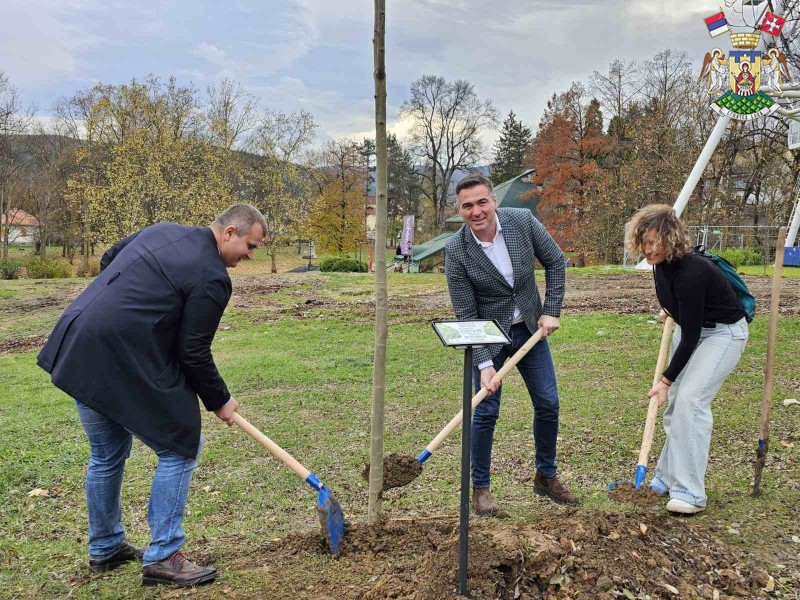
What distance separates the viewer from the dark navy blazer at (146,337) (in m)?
2.65

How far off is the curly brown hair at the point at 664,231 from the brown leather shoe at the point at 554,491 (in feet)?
5.37

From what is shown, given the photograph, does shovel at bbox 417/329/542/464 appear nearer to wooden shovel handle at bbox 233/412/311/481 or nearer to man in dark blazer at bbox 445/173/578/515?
man in dark blazer at bbox 445/173/578/515

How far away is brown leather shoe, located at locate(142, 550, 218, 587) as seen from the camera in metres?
2.86

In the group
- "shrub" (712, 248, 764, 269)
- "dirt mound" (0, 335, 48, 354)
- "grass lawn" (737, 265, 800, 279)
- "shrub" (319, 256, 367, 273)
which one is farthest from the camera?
"shrub" (319, 256, 367, 273)

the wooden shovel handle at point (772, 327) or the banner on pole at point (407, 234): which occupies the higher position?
the banner on pole at point (407, 234)

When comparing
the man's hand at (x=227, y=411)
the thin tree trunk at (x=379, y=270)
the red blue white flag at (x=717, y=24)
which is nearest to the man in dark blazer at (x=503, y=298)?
the thin tree trunk at (x=379, y=270)

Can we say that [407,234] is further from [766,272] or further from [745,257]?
[766,272]

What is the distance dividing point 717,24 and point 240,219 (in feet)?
39.2

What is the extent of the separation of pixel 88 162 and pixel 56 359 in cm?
3173

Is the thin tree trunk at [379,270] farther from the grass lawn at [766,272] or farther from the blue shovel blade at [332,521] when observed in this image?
the grass lawn at [766,272]

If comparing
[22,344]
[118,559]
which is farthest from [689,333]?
[22,344]

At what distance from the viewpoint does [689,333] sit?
3436mm

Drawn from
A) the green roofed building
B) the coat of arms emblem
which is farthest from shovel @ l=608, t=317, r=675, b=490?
the green roofed building

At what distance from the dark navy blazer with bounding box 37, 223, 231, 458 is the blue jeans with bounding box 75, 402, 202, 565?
0.51 ft
